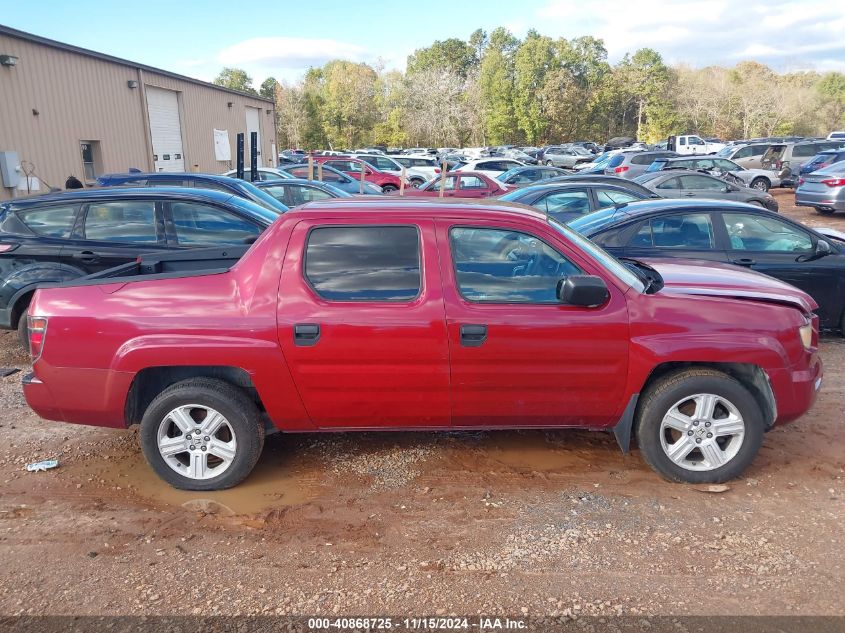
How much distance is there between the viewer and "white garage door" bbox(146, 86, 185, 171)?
24102 millimetres

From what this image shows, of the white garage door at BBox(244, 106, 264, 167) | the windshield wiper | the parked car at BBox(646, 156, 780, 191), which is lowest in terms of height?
the windshield wiper

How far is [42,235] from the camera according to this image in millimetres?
6859

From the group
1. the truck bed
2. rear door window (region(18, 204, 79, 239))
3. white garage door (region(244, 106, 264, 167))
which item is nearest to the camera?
the truck bed

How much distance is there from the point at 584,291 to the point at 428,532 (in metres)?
1.61

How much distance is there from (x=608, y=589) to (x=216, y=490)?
93.2 inches

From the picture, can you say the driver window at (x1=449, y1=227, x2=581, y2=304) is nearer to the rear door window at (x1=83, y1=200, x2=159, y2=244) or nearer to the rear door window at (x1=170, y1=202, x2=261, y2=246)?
the rear door window at (x1=170, y1=202, x2=261, y2=246)

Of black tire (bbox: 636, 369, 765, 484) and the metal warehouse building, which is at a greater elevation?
the metal warehouse building

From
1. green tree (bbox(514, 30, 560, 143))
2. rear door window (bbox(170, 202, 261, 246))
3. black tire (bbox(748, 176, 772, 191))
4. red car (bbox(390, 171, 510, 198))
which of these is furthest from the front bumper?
green tree (bbox(514, 30, 560, 143))

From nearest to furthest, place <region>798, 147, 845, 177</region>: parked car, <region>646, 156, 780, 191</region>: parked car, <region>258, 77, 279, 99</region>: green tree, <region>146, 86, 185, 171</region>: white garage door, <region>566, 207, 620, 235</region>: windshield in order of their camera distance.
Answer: <region>566, 207, 620, 235</region>: windshield < <region>646, 156, 780, 191</region>: parked car < <region>798, 147, 845, 177</region>: parked car < <region>146, 86, 185, 171</region>: white garage door < <region>258, 77, 279, 99</region>: green tree

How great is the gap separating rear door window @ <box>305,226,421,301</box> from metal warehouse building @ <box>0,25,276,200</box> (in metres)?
15.7

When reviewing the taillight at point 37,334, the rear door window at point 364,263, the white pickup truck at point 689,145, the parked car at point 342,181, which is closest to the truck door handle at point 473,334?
the rear door window at point 364,263

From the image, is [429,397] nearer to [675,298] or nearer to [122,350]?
[675,298]

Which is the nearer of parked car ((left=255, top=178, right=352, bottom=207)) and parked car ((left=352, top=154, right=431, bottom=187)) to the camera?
parked car ((left=255, top=178, right=352, bottom=207))

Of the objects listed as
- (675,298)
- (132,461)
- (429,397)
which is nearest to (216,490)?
(132,461)
